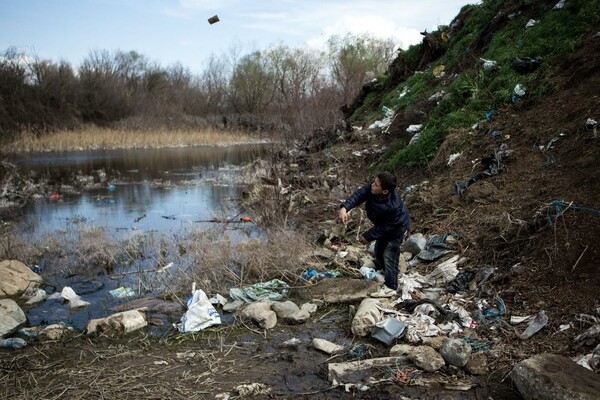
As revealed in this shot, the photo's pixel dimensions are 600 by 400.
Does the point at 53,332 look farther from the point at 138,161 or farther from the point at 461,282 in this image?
the point at 138,161

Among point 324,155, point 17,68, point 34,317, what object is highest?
point 17,68

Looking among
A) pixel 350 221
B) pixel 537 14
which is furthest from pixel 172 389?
pixel 537 14

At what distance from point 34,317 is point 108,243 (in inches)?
103

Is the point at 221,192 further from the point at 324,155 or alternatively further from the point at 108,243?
the point at 108,243

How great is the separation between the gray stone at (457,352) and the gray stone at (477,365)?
40 mm

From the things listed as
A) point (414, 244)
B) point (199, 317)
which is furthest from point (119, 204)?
point (414, 244)

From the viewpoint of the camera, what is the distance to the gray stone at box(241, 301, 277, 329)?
5098 mm

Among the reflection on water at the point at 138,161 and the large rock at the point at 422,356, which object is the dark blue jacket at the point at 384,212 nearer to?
the large rock at the point at 422,356

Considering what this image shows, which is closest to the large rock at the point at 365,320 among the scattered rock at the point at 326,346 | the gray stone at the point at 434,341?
the scattered rock at the point at 326,346

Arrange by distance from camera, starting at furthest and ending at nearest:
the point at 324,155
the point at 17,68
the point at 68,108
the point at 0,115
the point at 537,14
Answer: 1. the point at 68,108
2. the point at 17,68
3. the point at 0,115
4. the point at 324,155
5. the point at 537,14

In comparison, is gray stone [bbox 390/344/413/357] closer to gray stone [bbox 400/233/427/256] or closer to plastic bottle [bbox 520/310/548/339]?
plastic bottle [bbox 520/310/548/339]

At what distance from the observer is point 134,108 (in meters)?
36.2

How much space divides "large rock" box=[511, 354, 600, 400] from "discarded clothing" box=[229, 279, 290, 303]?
2993 mm

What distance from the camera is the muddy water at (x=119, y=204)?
674 centimetres
